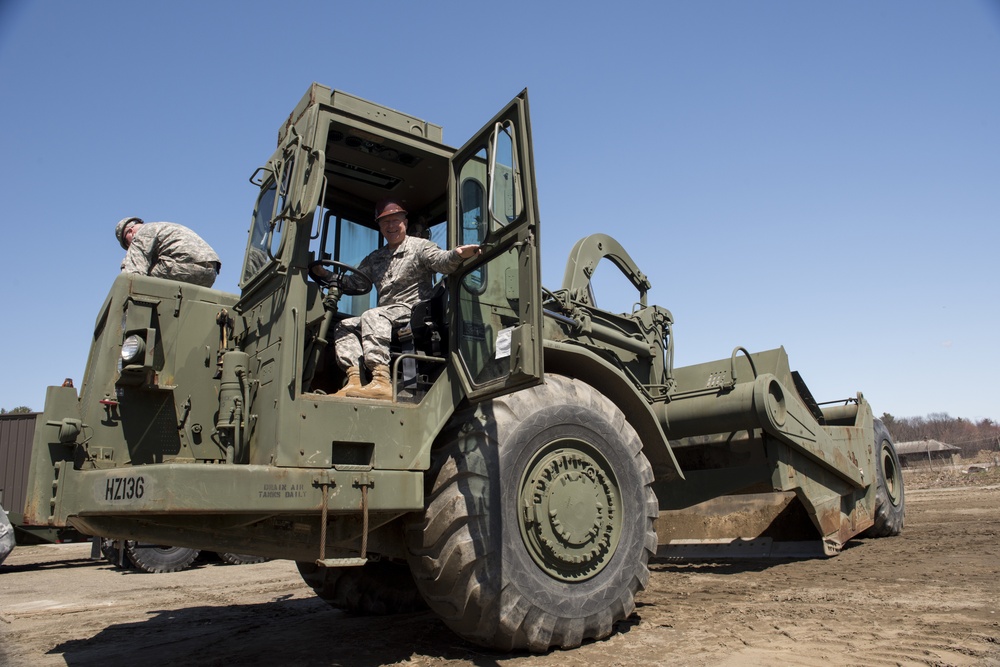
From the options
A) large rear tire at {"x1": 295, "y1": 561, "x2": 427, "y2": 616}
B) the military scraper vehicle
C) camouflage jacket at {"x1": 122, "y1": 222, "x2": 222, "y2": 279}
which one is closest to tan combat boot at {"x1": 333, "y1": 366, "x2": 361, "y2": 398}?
the military scraper vehicle

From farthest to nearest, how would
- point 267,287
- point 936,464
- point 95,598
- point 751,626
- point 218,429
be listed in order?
point 936,464, point 95,598, point 751,626, point 267,287, point 218,429

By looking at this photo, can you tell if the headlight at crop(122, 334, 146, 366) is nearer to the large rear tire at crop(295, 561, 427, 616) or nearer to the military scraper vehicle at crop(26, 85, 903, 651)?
the military scraper vehicle at crop(26, 85, 903, 651)

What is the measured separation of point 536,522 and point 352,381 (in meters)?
1.35

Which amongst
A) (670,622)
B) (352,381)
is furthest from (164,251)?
(670,622)

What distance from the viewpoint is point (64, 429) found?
414 cm

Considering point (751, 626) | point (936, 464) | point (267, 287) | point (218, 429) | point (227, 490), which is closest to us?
point (227, 490)

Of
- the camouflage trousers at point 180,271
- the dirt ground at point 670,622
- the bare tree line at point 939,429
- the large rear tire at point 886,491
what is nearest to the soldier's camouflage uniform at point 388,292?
the camouflage trousers at point 180,271

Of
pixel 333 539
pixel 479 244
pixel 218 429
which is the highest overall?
pixel 479 244

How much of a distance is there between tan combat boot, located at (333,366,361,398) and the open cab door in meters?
0.58

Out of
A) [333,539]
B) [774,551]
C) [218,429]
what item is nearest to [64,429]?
[218,429]

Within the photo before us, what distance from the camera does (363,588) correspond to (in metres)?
5.70

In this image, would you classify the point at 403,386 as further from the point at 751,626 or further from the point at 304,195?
the point at 751,626

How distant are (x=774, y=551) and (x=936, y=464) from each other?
93.5 ft

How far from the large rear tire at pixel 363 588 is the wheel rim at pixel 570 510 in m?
2.04
